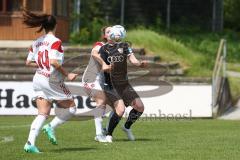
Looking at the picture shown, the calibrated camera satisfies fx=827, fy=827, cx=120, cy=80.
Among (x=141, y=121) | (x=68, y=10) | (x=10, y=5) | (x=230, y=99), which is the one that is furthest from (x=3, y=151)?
(x=68, y=10)

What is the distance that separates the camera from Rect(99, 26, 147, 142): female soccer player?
13492mm

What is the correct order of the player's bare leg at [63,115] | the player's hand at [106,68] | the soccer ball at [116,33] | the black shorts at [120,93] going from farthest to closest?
the black shorts at [120,93] → the soccer ball at [116,33] → the player's hand at [106,68] → the player's bare leg at [63,115]

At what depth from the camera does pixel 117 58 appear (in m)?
13.5

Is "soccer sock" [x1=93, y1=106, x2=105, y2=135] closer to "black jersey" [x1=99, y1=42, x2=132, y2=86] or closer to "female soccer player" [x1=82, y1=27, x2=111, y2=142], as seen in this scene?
"female soccer player" [x1=82, y1=27, x2=111, y2=142]

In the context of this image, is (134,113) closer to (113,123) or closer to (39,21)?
(113,123)

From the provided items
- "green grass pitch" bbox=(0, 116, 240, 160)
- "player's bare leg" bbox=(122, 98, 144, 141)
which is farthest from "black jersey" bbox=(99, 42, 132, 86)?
"green grass pitch" bbox=(0, 116, 240, 160)

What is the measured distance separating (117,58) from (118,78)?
1.10ft

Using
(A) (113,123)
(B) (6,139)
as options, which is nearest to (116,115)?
(A) (113,123)

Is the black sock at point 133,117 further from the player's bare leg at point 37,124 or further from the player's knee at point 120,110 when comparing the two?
the player's bare leg at point 37,124

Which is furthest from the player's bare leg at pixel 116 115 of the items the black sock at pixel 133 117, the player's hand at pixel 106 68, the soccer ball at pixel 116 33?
the soccer ball at pixel 116 33

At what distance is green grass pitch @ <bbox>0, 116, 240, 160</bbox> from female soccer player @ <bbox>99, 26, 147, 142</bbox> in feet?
1.87

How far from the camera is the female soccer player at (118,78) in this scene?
13.5 m

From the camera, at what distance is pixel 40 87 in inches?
457

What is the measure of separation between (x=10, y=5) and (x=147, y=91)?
30.8 ft
